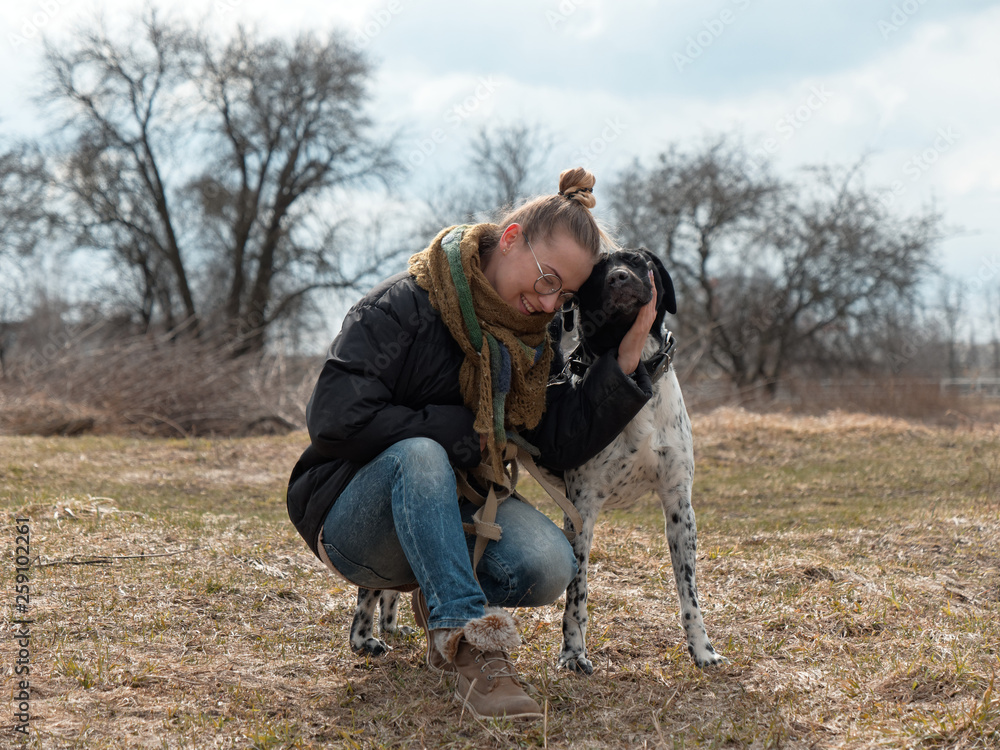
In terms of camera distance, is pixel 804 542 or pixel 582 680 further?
pixel 804 542

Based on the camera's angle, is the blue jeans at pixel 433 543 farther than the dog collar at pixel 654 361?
No

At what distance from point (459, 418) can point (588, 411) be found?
1.39 feet

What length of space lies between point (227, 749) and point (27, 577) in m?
1.75

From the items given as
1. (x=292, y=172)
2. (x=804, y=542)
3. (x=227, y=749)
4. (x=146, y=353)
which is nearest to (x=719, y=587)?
(x=804, y=542)

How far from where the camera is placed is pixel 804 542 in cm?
438

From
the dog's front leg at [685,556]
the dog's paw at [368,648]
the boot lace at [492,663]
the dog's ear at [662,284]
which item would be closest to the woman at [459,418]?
the boot lace at [492,663]

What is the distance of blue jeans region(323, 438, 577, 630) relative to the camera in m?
2.09

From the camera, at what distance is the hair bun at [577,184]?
7.93 ft

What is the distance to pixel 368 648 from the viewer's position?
2631 mm

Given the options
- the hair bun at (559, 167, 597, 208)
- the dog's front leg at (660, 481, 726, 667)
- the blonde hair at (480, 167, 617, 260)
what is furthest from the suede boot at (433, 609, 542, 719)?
the hair bun at (559, 167, 597, 208)

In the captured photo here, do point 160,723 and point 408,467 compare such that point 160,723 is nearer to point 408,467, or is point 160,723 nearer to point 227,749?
point 227,749

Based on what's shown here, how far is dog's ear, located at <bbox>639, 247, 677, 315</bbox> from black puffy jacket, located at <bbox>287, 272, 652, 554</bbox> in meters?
0.24

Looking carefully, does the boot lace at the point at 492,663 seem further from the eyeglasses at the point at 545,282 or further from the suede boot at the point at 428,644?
the eyeglasses at the point at 545,282

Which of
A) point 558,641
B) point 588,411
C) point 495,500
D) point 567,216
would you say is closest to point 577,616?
point 558,641
